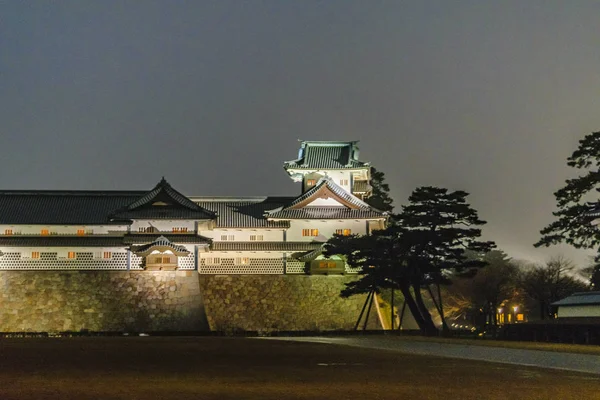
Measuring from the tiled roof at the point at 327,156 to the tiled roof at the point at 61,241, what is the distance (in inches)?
562

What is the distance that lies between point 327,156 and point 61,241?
66.3 ft

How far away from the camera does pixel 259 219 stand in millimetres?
57531

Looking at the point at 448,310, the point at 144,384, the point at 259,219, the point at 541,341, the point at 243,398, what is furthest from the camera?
the point at 448,310

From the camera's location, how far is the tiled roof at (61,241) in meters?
54.2

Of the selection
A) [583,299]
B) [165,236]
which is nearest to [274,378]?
[583,299]

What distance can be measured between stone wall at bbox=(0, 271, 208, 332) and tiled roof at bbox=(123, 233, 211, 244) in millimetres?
2074

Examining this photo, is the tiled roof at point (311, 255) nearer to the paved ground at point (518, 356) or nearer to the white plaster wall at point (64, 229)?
the white plaster wall at point (64, 229)

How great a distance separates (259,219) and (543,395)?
4318 centimetres

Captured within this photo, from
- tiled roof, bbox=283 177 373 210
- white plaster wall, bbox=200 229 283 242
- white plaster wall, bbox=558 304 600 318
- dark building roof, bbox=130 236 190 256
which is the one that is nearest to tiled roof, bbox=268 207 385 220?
tiled roof, bbox=283 177 373 210

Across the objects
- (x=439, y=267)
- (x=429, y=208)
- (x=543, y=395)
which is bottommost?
(x=543, y=395)

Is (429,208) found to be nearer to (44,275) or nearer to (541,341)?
(541,341)

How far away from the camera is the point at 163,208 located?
55.6 m

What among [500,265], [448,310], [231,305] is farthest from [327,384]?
[500,265]

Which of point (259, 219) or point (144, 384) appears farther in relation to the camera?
point (259, 219)
